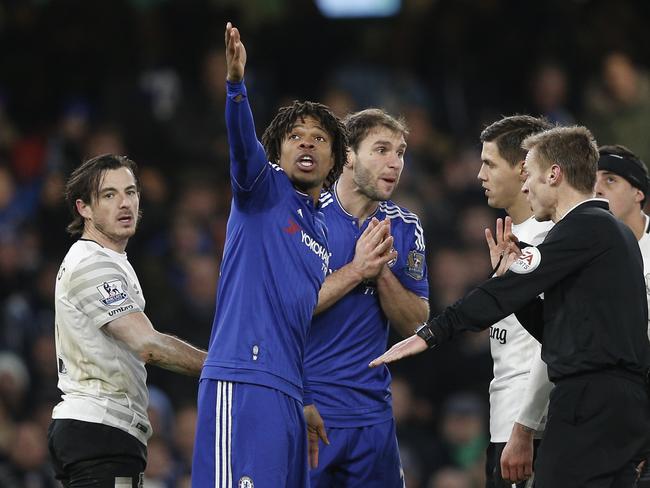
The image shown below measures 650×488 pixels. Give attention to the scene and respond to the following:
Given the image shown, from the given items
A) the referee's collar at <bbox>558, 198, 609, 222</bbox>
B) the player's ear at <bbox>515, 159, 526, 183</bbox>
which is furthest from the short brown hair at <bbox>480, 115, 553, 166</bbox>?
the referee's collar at <bbox>558, 198, 609, 222</bbox>

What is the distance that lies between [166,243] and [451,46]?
3319mm

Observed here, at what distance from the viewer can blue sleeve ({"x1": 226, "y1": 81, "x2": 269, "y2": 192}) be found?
15.9 ft

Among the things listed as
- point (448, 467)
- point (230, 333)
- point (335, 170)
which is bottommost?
point (448, 467)

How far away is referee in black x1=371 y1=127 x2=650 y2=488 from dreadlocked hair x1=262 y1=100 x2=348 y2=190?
2.96 ft

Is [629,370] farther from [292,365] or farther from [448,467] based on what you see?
[448,467]

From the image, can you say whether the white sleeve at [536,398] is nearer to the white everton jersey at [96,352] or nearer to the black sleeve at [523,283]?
the black sleeve at [523,283]

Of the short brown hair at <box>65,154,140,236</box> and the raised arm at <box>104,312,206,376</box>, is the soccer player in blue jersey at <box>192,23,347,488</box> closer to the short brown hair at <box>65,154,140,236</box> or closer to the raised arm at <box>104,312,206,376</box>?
the raised arm at <box>104,312,206,376</box>

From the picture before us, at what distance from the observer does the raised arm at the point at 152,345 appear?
5.29m

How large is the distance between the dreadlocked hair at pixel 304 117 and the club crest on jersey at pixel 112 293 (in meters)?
0.85

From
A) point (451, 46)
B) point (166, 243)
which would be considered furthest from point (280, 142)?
point (451, 46)

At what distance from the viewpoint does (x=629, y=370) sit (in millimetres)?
4914

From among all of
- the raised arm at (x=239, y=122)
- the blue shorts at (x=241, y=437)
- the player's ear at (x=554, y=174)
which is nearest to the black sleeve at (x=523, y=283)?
the player's ear at (x=554, y=174)

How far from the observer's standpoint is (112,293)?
537cm

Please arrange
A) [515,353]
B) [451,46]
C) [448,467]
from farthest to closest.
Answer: [451,46], [448,467], [515,353]
